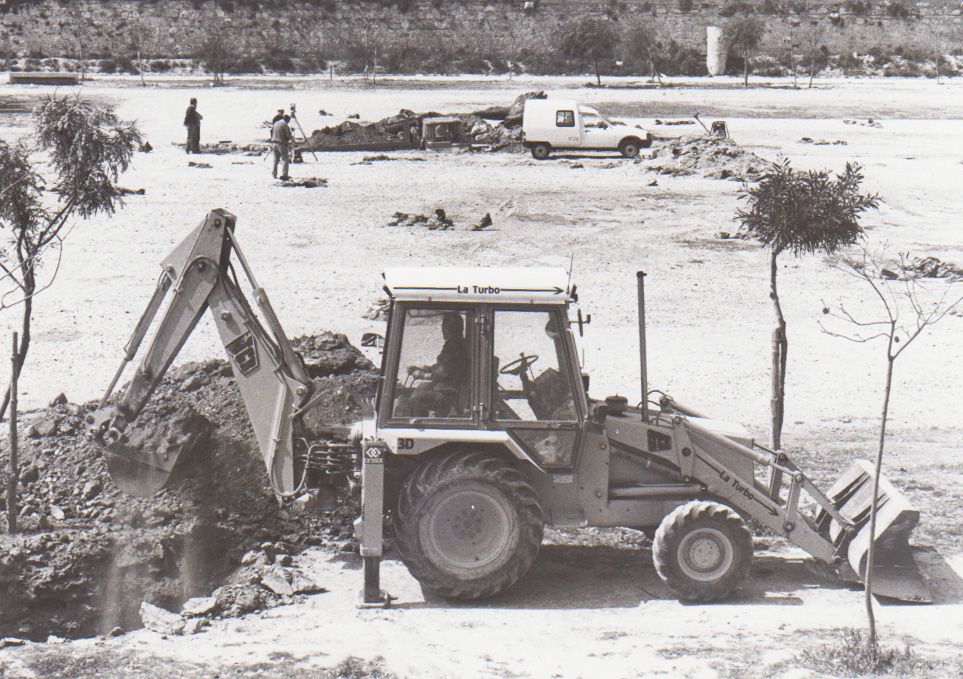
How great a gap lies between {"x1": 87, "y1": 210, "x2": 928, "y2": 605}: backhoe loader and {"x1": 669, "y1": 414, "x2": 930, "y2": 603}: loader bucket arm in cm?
1

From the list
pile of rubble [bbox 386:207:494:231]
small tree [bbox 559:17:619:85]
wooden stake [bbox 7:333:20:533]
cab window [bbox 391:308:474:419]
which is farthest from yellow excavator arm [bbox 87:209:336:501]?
small tree [bbox 559:17:619:85]

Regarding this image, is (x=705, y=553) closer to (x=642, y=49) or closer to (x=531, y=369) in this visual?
(x=531, y=369)

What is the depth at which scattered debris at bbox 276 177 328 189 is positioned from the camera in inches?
1271

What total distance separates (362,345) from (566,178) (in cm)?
1820

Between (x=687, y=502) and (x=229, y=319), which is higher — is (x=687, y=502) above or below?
below

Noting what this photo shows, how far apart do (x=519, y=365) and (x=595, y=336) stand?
9456 mm

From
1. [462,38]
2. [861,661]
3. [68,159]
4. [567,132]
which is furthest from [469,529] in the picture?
[462,38]

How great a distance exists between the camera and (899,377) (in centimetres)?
1847

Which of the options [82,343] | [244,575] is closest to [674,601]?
[244,575]

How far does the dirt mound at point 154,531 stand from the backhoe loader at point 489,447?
0.94m

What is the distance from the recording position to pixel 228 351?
11266 mm

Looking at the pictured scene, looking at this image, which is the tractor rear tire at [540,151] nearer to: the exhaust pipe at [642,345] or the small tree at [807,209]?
the small tree at [807,209]

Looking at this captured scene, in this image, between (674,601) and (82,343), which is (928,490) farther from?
(82,343)

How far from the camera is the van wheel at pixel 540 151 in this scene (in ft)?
129
